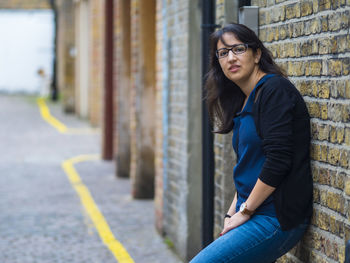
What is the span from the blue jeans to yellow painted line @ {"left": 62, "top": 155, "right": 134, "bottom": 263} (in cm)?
324

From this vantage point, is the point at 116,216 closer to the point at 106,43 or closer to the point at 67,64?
the point at 106,43

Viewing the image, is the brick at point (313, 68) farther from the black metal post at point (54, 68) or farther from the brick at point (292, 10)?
the black metal post at point (54, 68)

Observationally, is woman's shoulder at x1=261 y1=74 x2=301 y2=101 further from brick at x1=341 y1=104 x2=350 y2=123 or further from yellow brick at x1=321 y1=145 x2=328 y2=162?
yellow brick at x1=321 y1=145 x2=328 y2=162

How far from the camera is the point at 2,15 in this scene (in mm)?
34094

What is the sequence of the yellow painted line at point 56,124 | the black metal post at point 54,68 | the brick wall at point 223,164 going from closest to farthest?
the brick wall at point 223,164, the yellow painted line at point 56,124, the black metal post at point 54,68

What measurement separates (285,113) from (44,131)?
1701 cm

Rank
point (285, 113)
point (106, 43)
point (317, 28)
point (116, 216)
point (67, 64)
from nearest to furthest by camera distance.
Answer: point (285, 113) < point (317, 28) < point (116, 216) < point (106, 43) < point (67, 64)

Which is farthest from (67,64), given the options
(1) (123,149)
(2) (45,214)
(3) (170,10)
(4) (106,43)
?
(3) (170,10)

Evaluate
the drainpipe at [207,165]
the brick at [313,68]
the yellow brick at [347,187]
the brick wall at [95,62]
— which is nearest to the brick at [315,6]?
the brick at [313,68]

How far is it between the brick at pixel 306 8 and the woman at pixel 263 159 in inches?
12.5

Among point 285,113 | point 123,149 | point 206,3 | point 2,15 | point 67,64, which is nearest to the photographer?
point 285,113

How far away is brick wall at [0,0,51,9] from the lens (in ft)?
110

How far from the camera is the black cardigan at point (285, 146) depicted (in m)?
3.12

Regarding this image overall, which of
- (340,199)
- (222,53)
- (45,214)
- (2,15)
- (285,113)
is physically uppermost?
(2,15)
